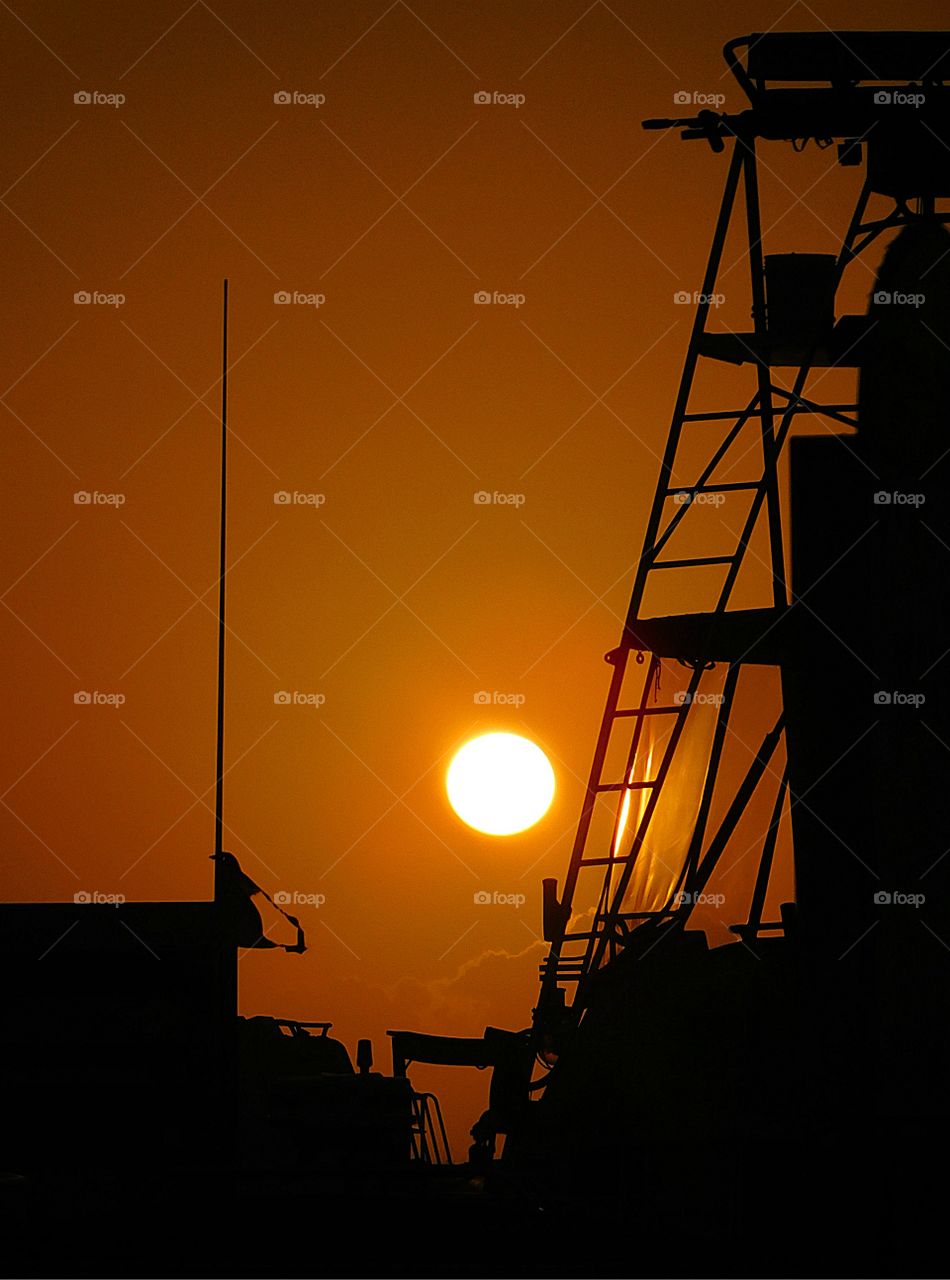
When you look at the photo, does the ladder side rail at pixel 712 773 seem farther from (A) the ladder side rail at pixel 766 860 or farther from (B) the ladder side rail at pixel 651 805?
(A) the ladder side rail at pixel 766 860

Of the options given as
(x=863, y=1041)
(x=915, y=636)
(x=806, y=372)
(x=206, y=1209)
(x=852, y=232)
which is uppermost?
(x=852, y=232)

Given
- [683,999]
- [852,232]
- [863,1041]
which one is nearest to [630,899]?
[683,999]

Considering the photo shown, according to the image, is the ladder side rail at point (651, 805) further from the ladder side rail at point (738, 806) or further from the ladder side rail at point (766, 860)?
the ladder side rail at point (766, 860)

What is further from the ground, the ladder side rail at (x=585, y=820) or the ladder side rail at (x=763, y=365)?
the ladder side rail at (x=763, y=365)

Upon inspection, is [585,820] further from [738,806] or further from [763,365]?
[763,365]

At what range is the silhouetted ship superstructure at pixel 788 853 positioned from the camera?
1182 centimetres

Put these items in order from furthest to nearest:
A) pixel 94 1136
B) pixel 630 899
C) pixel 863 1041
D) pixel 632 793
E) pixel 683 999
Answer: pixel 94 1136
pixel 632 793
pixel 630 899
pixel 683 999
pixel 863 1041

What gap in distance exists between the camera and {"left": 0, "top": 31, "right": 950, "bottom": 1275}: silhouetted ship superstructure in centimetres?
1182

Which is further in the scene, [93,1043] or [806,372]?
[93,1043]

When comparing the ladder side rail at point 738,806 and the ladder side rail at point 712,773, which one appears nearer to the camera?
the ladder side rail at point 738,806

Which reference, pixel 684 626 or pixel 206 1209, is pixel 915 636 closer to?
pixel 684 626

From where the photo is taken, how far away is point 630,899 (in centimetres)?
1559

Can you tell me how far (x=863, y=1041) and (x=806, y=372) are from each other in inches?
230

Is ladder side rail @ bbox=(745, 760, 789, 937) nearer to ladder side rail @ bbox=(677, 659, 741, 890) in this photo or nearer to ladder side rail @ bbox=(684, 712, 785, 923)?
ladder side rail @ bbox=(684, 712, 785, 923)
